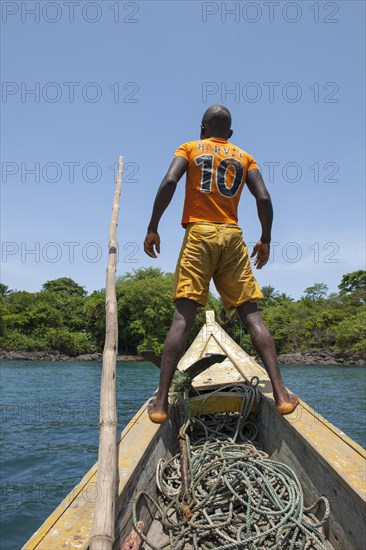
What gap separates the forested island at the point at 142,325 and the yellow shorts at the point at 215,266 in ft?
105

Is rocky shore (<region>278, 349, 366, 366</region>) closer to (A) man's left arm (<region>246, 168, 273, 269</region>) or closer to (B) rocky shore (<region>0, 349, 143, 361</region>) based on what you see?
(B) rocky shore (<region>0, 349, 143, 361</region>)

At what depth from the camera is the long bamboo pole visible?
1.31 meters

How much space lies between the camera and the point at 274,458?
8.70 feet

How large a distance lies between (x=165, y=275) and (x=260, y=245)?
132 feet

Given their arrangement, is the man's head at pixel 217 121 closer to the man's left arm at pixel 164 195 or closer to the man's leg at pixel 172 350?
the man's left arm at pixel 164 195

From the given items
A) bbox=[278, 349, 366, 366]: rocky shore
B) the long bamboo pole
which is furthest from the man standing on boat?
bbox=[278, 349, 366, 366]: rocky shore

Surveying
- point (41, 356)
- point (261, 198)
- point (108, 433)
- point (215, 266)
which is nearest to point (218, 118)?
point (261, 198)

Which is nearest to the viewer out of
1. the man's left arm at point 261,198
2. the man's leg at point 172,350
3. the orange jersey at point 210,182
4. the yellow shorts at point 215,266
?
the man's leg at point 172,350

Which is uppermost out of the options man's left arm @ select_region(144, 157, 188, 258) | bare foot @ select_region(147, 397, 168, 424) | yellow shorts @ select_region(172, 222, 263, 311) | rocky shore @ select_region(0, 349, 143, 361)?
man's left arm @ select_region(144, 157, 188, 258)

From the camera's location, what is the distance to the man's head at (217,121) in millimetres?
2803

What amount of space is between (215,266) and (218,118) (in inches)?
39.3

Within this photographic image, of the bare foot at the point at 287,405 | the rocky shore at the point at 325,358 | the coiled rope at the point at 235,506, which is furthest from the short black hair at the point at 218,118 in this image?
the rocky shore at the point at 325,358

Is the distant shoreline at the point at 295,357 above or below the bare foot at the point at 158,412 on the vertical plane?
below

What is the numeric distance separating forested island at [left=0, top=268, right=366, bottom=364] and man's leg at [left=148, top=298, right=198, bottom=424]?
1273 inches
